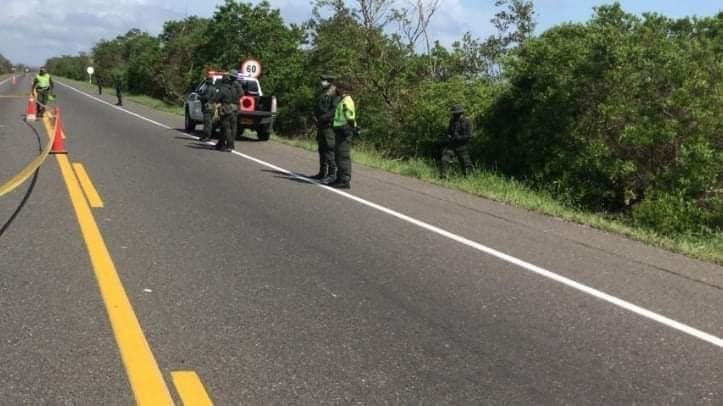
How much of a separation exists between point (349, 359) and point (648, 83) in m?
9.87

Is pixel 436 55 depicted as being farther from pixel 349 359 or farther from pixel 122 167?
pixel 349 359

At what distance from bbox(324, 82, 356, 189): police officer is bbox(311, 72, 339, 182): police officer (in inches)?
8.1

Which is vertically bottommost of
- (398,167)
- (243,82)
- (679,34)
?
(398,167)

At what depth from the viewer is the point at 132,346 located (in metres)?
4.26

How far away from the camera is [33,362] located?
4008 millimetres

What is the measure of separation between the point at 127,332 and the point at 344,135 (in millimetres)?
7531

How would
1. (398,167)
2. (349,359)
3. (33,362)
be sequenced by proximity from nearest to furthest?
(33,362), (349,359), (398,167)

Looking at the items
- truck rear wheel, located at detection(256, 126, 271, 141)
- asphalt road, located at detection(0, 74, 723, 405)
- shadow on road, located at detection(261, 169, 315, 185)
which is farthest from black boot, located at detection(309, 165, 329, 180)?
truck rear wheel, located at detection(256, 126, 271, 141)

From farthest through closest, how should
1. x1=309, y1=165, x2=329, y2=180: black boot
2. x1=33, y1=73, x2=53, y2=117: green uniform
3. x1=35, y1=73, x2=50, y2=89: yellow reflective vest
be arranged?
1. x1=35, y1=73, x2=50, y2=89: yellow reflective vest
2. x1=33, y1=73, x2=53, y2=117: green uniform
3. x1=309, y1=165, x2=329, y2=180: black boot

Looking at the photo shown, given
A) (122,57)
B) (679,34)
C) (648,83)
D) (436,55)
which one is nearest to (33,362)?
(648,83)

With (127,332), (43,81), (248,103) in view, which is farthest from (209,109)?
(127,332)

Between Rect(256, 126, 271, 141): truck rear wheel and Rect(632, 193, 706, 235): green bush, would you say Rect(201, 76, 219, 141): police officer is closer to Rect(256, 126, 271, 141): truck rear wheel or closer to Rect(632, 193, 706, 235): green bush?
Rect(256, 126, 271, 141): truck rear wheel

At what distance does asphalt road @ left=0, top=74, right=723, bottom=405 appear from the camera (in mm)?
3967

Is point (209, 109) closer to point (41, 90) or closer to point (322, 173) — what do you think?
point (322, 173)
